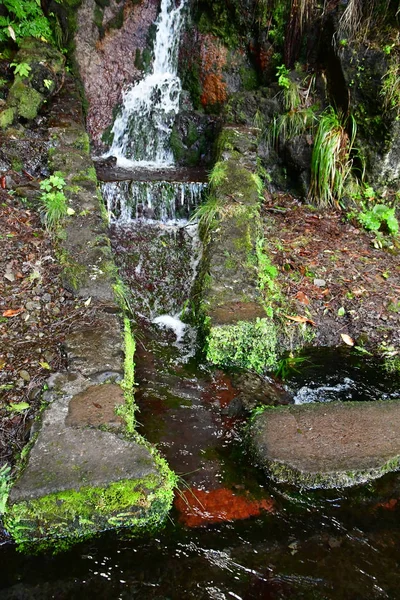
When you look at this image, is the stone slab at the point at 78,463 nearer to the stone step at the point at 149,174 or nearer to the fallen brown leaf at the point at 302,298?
the fallen brown leaf at the point at 302,298

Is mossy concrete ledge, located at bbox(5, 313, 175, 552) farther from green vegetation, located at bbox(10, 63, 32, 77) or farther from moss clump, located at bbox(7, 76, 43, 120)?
green vegetation, located at bbox(10, 63, 32, 77)

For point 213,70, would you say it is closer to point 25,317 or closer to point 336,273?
point 336,273

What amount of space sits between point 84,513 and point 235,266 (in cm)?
269

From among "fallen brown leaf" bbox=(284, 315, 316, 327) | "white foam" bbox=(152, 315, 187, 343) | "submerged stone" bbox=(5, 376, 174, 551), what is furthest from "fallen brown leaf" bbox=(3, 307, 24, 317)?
"fallen brown leaf" bbox=(284, 315, 316, 327)

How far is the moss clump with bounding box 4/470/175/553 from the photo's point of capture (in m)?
2.61

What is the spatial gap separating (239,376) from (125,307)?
1.25m

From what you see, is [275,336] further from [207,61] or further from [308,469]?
[207,61]

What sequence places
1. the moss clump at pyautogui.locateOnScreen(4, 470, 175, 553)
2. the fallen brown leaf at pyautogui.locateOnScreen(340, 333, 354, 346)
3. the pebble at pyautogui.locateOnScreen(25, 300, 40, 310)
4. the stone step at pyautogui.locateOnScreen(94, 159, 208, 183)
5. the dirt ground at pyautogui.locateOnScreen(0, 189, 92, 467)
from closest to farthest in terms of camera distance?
the moss clump at pyautogui.locateOnScreen(4, 470, 175, 553)
the dirt ground at pyautogui.locateOnScreen(0, 189, 92, 467)
the pebble at pyautogui.locateOnScreen(25, 300, 40, 310)
the fallen brown leaf at pyautogui.locateOnScreen(340, 333, 354, 346)
the stone step at pyautogui.locateOnScreen(94, 159, 208, 183)

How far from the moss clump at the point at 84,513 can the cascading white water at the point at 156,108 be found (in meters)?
5.21

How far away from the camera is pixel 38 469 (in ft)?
8.98

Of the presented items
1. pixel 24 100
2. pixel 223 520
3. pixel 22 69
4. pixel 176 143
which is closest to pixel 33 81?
pixel 22 69

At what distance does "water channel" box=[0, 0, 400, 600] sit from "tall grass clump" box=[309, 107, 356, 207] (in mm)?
2430

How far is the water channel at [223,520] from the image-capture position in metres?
2.46

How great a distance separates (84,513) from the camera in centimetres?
266
